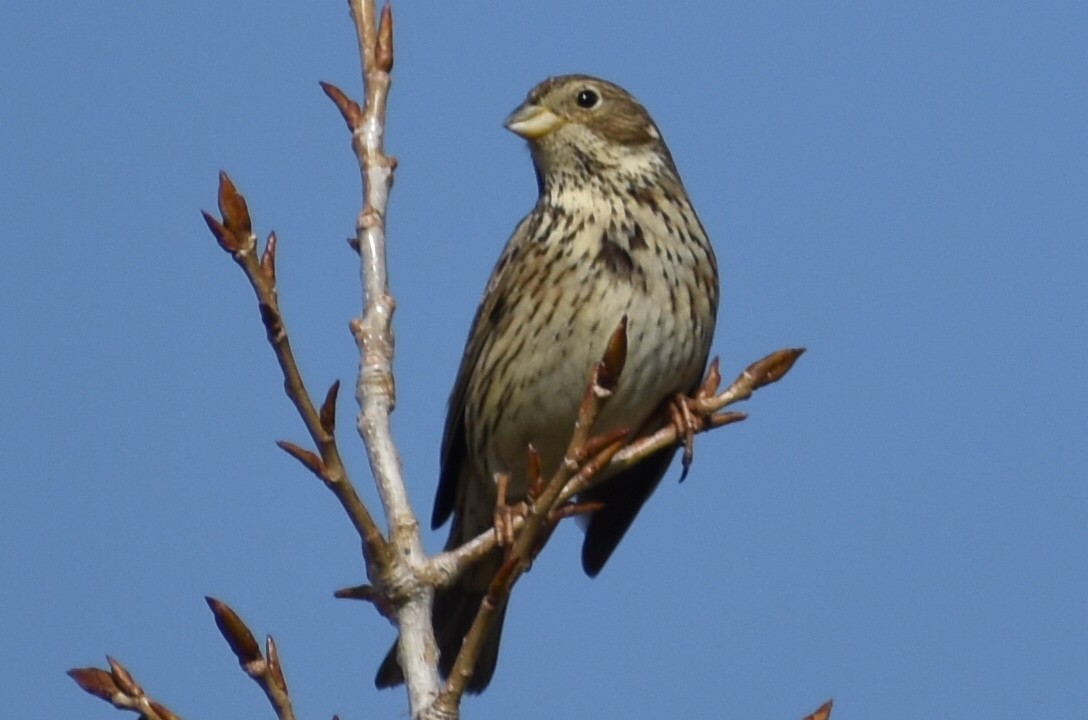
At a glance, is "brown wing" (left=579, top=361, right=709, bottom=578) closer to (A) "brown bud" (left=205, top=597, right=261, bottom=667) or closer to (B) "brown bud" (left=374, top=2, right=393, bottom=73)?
(B) "brown bud" (left=374, top=2, right=393, bottom=73)

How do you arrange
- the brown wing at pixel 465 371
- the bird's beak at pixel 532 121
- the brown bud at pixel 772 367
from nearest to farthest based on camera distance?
the brown bud at pixel 772 367, the brown wing at pixel 465 371, the bird's beak at pixel 532 121

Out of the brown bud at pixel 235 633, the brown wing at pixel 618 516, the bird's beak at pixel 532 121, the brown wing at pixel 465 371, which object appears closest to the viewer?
the brown bud at pixel 235 633

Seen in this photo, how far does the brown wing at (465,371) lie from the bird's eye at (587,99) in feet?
1.67

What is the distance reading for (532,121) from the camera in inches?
262

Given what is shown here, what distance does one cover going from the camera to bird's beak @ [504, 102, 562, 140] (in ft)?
21.7

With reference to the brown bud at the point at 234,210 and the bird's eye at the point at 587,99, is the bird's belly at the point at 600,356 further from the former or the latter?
the brown bud at the point at 234,210

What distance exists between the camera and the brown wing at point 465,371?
21.4ft

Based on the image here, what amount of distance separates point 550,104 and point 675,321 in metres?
1.14

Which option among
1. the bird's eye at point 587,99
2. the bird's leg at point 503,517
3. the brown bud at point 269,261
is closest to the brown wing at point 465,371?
the bird's eye at point 587,99

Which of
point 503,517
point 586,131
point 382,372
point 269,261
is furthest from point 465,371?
point 269,261

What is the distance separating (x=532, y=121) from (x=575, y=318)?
93 cm

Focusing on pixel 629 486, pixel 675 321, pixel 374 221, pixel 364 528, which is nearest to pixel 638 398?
pixel 675 321

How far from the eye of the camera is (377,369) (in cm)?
357

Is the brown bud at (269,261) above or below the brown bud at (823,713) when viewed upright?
above
